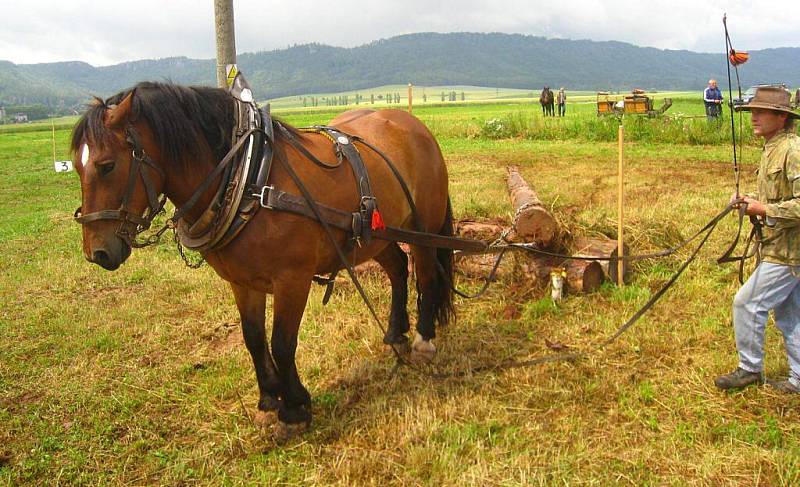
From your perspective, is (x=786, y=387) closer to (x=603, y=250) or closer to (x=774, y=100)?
(x=774, y=100)

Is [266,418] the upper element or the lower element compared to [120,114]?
lower

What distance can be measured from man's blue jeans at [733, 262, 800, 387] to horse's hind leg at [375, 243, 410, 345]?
2.42 meters

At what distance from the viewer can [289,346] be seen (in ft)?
11.3

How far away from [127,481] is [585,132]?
19.1m

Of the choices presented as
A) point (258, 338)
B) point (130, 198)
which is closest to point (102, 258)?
point (130, 198)

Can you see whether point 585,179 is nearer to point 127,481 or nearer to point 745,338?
point 745,338

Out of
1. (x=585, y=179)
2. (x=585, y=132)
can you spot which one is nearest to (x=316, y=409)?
(x=585, y=179)

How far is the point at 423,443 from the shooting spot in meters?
3.39

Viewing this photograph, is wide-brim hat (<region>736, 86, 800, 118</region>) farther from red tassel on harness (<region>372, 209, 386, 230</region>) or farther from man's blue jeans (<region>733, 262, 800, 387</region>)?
red tassel on harness (<region>372, 209, 386, 230</region>)

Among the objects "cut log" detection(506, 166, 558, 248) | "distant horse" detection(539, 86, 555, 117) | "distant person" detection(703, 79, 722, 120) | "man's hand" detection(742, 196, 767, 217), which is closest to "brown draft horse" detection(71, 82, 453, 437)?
"cut log" detection(506, 166, 558, 248)

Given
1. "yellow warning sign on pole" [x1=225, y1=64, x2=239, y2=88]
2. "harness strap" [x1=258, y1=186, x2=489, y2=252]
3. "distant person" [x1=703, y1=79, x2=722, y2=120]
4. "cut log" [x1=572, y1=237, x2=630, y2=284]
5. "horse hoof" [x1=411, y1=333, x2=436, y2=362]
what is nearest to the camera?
"harness strap" [x1=258, y1=186, x2=489, y2=252]

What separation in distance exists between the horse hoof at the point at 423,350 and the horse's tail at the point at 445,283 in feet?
0.91

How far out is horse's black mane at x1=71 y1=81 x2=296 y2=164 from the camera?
2865mm

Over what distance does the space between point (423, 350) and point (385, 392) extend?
704mm
